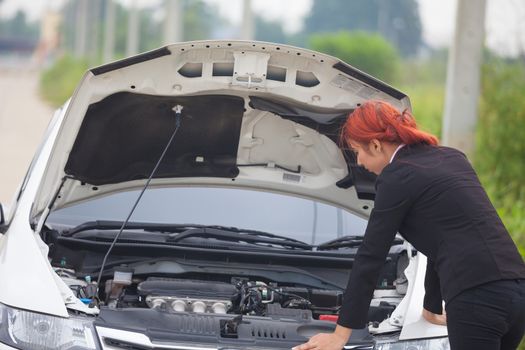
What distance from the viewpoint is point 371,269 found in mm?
3656

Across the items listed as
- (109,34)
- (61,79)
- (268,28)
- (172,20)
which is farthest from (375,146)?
(268,28)

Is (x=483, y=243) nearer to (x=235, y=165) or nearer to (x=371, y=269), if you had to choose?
(x=371, y=269)

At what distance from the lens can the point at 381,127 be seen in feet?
12.0

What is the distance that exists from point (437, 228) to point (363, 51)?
33.9 meters

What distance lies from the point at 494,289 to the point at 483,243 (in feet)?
0.57

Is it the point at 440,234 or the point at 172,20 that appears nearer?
the point at 440,234

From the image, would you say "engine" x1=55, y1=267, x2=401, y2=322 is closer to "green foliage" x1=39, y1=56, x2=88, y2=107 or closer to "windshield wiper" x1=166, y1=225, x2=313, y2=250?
"windshield wiper" x1=166, y1=225, x2=313, y2=250

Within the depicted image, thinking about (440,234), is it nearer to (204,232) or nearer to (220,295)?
(220,295)

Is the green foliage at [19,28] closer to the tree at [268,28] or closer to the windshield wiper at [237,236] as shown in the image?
the tree at [268,28]

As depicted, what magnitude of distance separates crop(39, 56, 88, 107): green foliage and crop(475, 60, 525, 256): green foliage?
24.2 meters

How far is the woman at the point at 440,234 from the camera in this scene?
3533 mm

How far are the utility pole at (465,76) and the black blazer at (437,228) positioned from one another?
20.0ft

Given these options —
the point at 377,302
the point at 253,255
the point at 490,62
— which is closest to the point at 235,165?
the point at 253,255

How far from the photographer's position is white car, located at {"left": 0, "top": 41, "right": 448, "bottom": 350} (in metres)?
4.12
